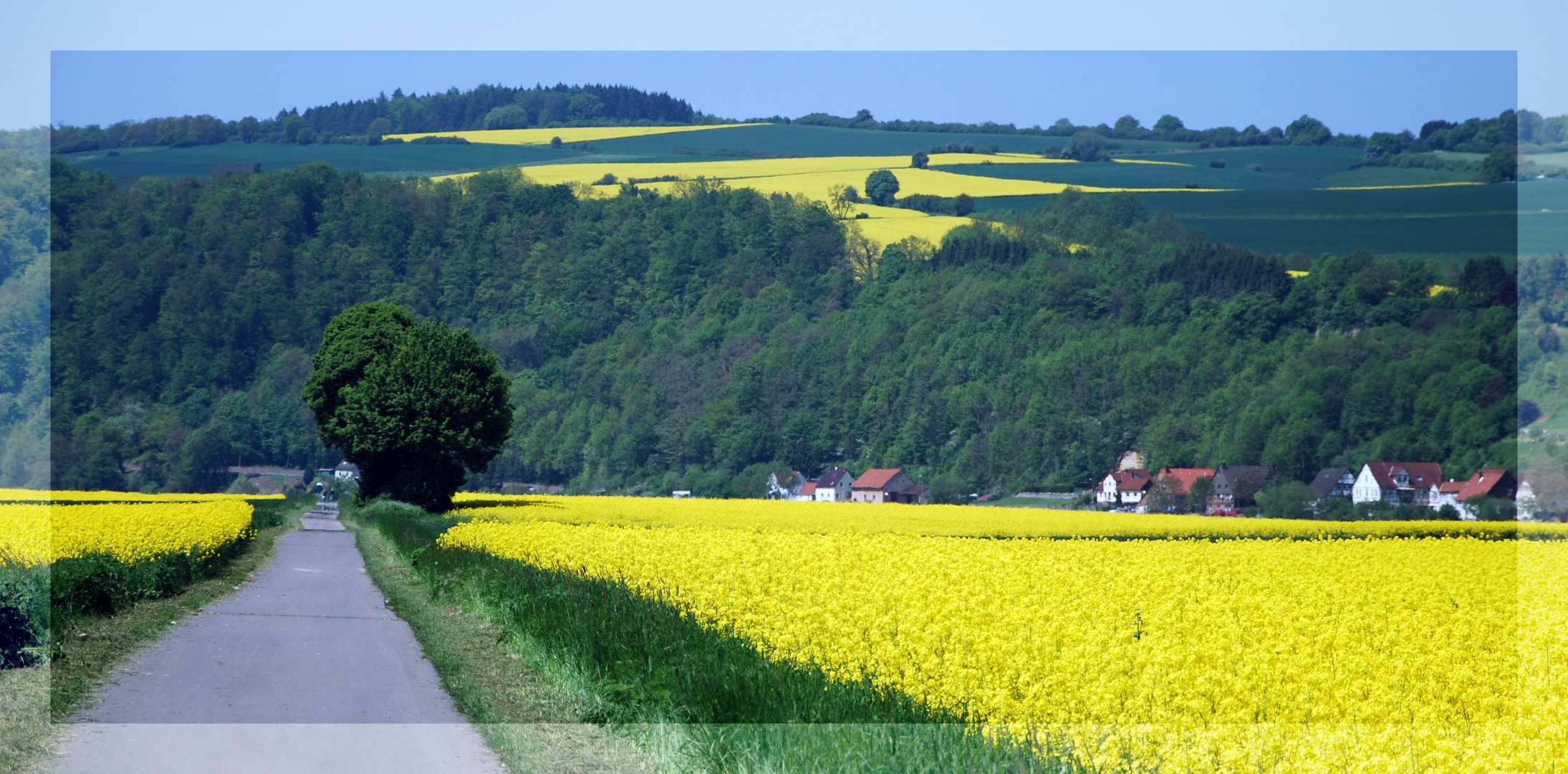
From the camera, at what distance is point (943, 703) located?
7699 millimetres

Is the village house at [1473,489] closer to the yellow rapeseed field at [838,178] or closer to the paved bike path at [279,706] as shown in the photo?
the paved bike path at [279,706]

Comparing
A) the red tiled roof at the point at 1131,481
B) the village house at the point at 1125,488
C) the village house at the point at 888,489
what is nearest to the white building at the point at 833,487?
the village house at the point at 888,489

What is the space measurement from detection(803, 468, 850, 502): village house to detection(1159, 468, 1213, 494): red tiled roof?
2422 centimetres

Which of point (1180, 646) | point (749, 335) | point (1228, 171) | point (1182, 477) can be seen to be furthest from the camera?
point (1228, 171)

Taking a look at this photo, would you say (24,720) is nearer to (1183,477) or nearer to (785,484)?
(1183,477)

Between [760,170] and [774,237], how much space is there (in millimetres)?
28524

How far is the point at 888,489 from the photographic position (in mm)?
82562

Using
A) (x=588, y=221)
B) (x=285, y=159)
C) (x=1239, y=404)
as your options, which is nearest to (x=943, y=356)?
(x=1239, y=404)

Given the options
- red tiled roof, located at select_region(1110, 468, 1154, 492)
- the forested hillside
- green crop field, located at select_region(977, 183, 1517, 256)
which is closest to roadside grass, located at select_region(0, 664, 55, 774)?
the forested hillside

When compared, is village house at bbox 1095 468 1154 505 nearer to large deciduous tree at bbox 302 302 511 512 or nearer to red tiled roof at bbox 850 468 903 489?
red tiled roof at bbox 850 468 903 489

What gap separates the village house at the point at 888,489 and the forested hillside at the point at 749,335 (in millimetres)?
5143

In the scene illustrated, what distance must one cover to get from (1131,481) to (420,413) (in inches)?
1695

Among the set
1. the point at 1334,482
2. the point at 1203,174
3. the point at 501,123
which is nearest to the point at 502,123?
the point at 501,123

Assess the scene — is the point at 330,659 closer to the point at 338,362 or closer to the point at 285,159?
the point at 338,362
